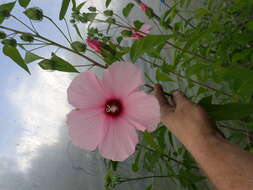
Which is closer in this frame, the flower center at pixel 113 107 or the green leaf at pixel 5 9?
the flower center at pixel 113 107

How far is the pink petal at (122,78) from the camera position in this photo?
0.52 metres

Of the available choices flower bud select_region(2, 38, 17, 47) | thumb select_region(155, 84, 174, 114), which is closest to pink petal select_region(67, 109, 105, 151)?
thumb select_region(155, 84, 174, 114)

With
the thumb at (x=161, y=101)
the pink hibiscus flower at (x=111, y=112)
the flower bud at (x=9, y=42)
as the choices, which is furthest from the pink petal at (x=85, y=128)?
the flower bud at (x=9, y=42)

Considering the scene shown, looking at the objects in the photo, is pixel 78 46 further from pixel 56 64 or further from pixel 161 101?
pixel 161 101

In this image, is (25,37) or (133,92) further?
(25,37)

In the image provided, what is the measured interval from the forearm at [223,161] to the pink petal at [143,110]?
8 centimetres

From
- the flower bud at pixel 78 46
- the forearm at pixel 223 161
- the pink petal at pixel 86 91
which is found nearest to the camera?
the forearm at pixel 223 161

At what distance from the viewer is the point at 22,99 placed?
165cm

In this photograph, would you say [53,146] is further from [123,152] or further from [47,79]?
[123,152]

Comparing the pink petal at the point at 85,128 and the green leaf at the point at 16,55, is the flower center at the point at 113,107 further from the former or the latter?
the green leaf at the point at 16,55

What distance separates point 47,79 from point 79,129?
119 cm

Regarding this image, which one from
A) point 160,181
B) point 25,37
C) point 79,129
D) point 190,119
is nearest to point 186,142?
point 190,119

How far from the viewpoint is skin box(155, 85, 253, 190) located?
17.4 inches

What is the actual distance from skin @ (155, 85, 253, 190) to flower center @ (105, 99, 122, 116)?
8 centimetres
